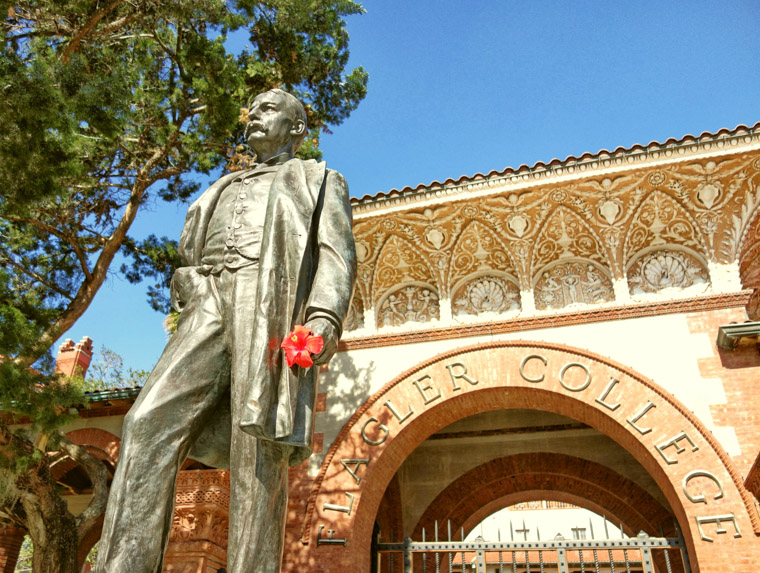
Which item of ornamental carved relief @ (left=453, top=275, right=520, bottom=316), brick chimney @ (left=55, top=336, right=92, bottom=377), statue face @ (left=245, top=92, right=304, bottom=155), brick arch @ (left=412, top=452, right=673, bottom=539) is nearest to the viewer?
statue face @ (left=245, top=92, right=304, bottom=155)

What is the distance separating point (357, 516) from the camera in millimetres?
7254

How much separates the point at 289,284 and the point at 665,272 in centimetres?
660

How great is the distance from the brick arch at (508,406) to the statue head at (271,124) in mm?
5234

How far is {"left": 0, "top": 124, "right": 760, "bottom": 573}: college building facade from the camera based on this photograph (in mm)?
6707

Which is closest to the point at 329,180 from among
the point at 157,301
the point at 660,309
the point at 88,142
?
the point at 88,142

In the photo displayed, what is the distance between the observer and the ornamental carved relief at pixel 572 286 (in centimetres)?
798

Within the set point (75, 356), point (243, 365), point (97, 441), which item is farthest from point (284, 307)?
point (75, 356)

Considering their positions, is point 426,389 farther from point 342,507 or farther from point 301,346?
point 301,346

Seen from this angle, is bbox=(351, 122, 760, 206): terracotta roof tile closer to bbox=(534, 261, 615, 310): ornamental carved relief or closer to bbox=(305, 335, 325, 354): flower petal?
bbox=(534, 261, 615, 310): ornamental carved relief

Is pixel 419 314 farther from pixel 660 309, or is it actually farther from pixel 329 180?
pixel 329 180

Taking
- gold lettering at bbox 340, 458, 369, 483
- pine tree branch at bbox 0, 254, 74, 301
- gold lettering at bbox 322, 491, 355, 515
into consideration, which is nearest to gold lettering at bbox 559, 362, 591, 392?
gold lettering at bbox 340, 458, 369, 483

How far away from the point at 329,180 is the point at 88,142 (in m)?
4.64

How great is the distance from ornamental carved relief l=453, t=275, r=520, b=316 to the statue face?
5.71m

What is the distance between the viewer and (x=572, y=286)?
8.10 meters
